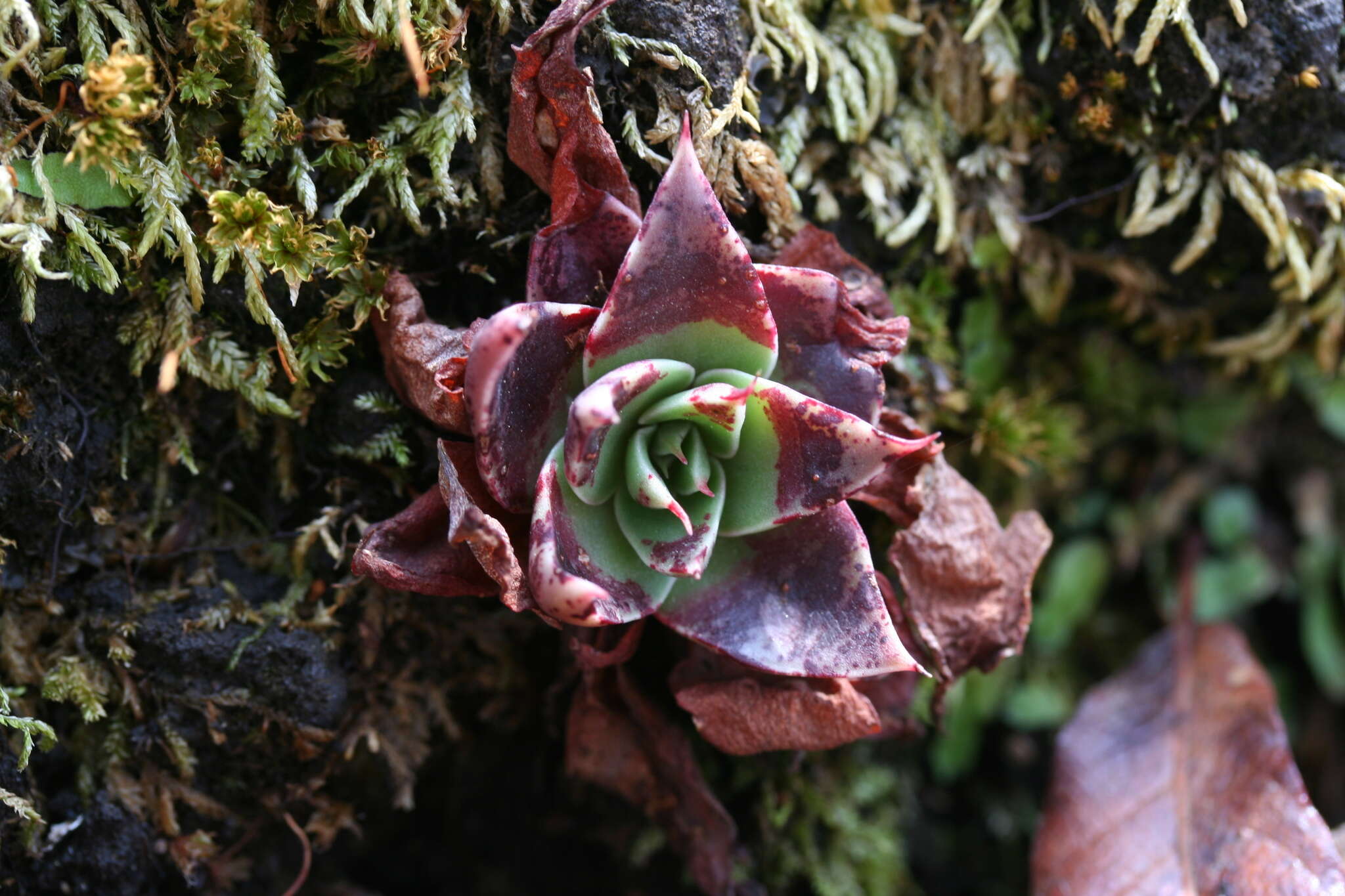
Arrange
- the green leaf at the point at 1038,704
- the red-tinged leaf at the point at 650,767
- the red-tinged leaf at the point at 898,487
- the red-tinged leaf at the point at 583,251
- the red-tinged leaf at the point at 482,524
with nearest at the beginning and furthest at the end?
the red-tinged leaf at the point at 482,524 → the red-tinged leaf at the point at 583,251 → the red-tinged leaf at the point at 898,487 → the red-tinged leaf at the point at 650,767 → the green leaf at the point at 1038,704

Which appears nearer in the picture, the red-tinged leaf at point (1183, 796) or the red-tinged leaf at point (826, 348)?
the red-tinged leaf at point (826, 348)

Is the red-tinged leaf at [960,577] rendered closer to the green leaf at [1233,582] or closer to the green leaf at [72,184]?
the green leaf at [1233,582]

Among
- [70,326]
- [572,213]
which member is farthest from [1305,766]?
[70,326]

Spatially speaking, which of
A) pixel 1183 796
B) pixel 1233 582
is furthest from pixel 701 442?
pixel 1233 582

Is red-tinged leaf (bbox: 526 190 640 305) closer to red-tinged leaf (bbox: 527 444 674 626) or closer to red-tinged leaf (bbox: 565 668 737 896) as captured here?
red-tinged leaf (bbox: 527 444 674 626)

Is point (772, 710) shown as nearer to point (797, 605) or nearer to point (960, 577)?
point (797, 605)

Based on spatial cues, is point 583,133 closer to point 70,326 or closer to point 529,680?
point 70,326

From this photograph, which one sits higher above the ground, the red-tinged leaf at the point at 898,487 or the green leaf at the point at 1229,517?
the red-tinged leaf at the point at 898,487

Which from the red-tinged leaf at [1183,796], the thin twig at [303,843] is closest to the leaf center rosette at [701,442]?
the thin twig at [303,843]
